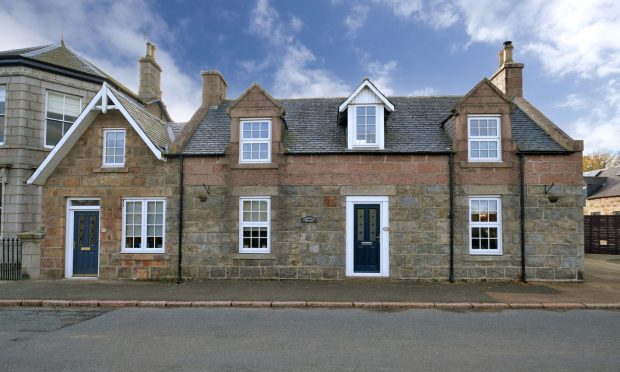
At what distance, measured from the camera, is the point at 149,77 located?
66.3 ft

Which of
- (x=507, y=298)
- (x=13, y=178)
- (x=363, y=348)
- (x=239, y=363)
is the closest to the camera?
(x=239, y=363)

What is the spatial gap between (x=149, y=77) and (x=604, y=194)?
3284cm

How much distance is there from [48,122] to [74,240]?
6701 mm

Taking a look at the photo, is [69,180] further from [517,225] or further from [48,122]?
Answer: [517,225]

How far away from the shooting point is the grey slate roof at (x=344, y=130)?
13.2m

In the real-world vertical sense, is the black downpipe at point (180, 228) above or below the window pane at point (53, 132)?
below

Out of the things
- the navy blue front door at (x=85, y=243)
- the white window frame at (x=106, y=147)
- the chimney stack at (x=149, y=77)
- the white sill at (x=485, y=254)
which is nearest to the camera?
the white sill at (x=485, y=254)

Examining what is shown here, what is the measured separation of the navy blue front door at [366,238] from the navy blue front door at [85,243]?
933 centimetres

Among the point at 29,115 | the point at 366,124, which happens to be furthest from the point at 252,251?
the point at 29,115

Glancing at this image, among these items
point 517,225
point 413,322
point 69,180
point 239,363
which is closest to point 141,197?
point 69,180

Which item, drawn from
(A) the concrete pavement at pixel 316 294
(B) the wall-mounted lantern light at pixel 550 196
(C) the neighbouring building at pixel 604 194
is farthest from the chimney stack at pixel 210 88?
(C) the neighbouring building at pixel 604 194

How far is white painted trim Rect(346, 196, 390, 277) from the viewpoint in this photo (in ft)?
41.7

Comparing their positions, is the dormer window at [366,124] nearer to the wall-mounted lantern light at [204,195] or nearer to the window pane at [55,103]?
the wall-mounted lantern light at [204,195]

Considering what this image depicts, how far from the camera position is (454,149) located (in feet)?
42.2
